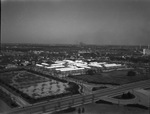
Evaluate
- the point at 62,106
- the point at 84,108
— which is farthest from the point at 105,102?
the point at 62,106

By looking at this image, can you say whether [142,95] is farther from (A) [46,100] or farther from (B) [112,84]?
(A) [46,100]

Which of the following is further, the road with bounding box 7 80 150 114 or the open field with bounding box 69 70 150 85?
the open field with bounding box 69 70 150 85

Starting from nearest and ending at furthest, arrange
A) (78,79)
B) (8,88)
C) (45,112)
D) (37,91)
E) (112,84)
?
(45,112) → (37,91) → (8,88) → (112,84) → (78,79)

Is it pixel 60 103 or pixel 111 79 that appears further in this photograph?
pixel 111 79

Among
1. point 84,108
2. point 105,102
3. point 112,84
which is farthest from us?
point 112,84

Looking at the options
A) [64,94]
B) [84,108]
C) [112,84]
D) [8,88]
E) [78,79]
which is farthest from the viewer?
[78,79]

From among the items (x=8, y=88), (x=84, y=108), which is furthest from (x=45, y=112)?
(x=8, y=88)

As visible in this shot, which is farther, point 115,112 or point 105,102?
point 105,102

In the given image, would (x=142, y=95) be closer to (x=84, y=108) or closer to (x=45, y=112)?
(x=84, y=108)

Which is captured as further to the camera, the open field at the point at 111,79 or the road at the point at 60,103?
the open field at the point at 111,79
